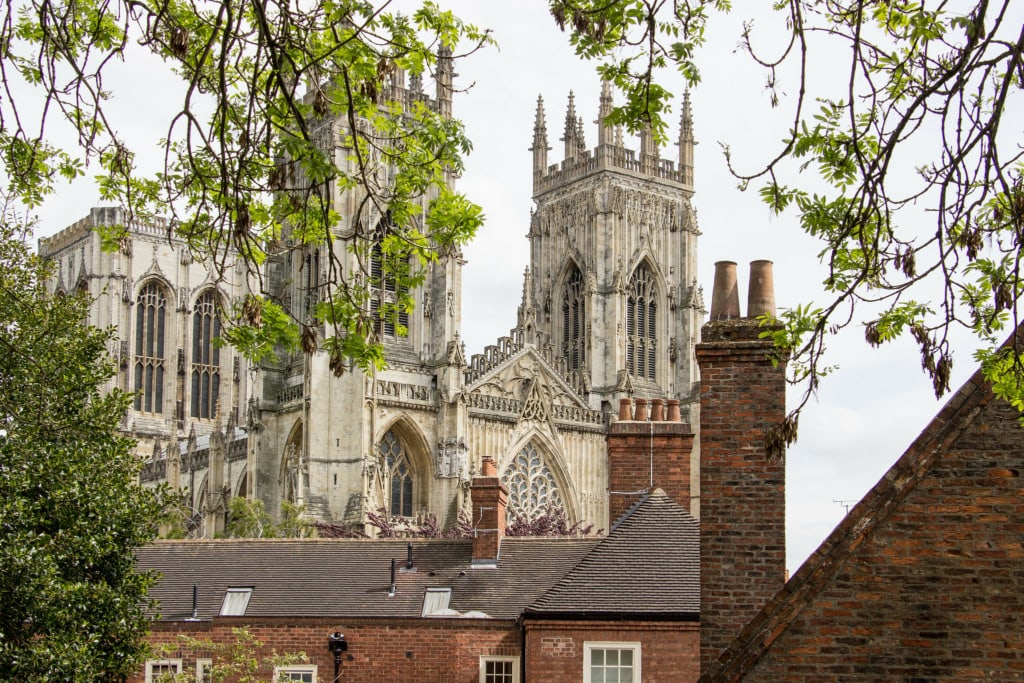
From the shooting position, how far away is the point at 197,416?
92562mm

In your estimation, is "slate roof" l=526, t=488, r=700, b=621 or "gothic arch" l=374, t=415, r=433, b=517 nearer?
"slate roof" l=526, t=488, r=700, b=621

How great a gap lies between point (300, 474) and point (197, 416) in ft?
127

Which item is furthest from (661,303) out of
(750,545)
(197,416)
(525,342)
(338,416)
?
(750,545)

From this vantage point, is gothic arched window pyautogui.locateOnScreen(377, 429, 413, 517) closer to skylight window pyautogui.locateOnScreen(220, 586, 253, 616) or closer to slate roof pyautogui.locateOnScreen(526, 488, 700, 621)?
skylight window pyautogui.locateOnScreen(220, 586, 253, 616)

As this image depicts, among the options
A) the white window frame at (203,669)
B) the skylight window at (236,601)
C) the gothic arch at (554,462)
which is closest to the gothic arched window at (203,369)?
the gothic arch at (554,462)

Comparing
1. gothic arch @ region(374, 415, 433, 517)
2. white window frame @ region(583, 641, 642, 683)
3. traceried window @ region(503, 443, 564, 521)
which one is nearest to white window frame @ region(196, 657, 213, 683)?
white window frame @ region(583, 641, 642, 683)

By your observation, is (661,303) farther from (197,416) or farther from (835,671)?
(835,671)

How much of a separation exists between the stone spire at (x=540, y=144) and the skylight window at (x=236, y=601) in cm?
5367

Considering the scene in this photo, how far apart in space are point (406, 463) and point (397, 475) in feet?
2.33

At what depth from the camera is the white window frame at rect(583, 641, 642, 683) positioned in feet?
63.3

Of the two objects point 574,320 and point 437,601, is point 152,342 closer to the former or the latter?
point 574,320

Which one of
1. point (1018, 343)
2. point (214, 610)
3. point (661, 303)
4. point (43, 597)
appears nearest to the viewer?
point (1018, 343)

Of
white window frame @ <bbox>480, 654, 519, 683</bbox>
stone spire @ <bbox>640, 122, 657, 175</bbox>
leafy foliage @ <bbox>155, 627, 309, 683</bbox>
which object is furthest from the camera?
stone spire @ <bbox>640, 122, 657, 175</bbox>

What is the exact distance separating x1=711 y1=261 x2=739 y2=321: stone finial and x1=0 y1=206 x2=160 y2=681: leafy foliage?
9440 mm
